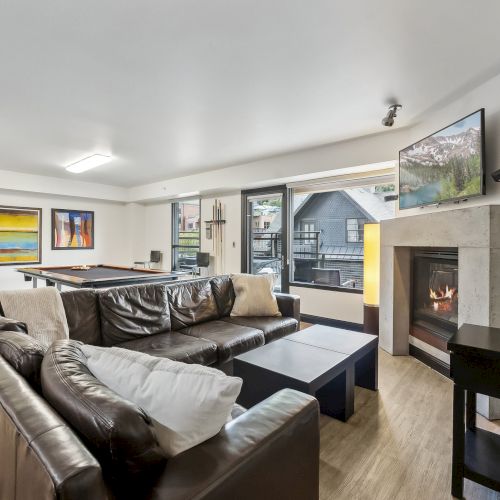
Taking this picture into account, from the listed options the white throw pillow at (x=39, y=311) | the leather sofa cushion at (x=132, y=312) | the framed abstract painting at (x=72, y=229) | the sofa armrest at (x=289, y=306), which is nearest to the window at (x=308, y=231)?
the sofa armrest at (x=289, y=306)

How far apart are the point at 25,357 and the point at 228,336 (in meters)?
1.68

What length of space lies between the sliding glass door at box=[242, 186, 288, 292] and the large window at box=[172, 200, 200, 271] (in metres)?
1.33

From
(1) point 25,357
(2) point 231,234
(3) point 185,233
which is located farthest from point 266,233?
(1) point 25,357

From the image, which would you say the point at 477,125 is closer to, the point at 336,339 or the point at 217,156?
the point at 336,339

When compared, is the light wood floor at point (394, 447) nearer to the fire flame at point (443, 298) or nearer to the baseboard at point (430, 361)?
the baseboard at point (430, 361)

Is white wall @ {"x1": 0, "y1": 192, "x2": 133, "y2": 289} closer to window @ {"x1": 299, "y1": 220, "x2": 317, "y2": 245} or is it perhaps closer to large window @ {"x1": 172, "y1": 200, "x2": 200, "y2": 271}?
large window @ {"x1": 172, "y1": 200, "x2": 200, "y2": 271}

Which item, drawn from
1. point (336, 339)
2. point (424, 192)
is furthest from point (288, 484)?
point (424, 192)

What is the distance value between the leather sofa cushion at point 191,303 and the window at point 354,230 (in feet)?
7.24

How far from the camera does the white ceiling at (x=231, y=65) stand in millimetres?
1733

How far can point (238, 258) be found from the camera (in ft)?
18.6

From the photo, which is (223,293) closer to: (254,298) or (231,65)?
(254,298)

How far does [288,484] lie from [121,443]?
581 mm

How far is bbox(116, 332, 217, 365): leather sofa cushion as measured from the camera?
2.26 m

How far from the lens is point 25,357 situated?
114cm
